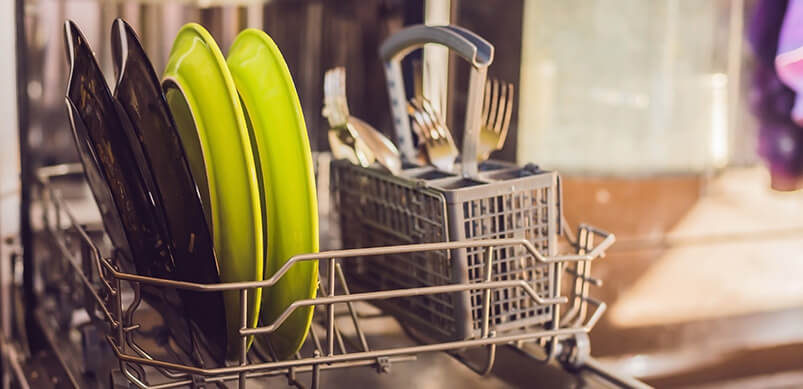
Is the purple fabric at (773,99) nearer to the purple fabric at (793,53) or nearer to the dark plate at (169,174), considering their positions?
the purple fabric at (793,53)

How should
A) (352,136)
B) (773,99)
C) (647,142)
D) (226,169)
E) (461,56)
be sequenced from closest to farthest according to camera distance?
(226,169)
(461,56)
(352,136)
(647,142)
(773,99)

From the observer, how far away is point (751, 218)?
1.28m

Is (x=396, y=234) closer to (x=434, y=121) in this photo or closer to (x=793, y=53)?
(x=434, y=121)

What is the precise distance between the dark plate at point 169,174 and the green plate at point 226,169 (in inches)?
0.6

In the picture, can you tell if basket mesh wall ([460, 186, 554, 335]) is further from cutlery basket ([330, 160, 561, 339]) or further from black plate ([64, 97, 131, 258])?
black plate ([64, 97, 131, 258])

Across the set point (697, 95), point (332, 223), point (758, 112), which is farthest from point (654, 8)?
point (332, 223)

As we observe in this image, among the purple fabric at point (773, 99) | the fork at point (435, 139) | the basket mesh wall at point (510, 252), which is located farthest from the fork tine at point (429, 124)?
the purple fabric at point (773, 99)

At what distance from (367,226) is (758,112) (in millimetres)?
912

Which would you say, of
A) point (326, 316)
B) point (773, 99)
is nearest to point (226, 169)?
point (326, 316)

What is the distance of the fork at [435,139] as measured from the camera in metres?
0.65

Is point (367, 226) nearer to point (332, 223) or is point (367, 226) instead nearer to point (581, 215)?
point (332, 223)

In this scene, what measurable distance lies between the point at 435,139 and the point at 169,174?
26 cm

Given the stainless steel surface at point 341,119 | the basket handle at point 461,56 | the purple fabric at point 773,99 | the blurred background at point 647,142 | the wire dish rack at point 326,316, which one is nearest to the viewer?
the wire dish rack at point 326,316

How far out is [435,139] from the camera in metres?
0.65
